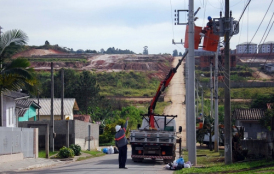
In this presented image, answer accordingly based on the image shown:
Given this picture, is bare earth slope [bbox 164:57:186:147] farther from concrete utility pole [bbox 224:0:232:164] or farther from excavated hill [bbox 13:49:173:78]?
concrete utility pole [bbox 224:0:232:164]

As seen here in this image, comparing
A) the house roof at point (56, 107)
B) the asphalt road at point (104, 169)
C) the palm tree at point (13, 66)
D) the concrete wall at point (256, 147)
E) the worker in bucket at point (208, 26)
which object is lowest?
the asphalt road at point (104, 169)

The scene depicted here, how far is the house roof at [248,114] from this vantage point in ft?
140

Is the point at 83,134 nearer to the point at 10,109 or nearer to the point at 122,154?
the point at 10,109

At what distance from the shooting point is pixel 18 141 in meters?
21.2

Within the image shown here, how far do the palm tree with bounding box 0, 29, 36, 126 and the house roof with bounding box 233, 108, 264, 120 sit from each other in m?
27.4

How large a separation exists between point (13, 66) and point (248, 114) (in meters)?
29.4

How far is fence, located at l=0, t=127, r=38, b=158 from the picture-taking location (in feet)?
63.8

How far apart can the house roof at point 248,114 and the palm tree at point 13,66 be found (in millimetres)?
27408

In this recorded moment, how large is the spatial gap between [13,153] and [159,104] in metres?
59.8

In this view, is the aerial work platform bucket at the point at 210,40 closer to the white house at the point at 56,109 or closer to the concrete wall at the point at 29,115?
the concrete wall at the point at 29,115

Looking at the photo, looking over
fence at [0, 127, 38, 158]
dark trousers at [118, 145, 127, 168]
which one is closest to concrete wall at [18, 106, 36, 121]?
fence at [0, 127, 38, 158]

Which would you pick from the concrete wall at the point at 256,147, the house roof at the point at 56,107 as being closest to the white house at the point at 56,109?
the house roof at the point at 56,107

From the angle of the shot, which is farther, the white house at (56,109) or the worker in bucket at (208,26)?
the white house at (56,109)

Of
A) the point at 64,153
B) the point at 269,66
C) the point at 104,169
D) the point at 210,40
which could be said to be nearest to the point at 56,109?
the point at 64,153
